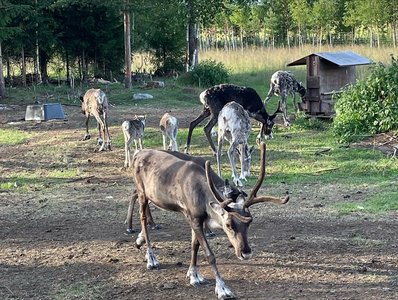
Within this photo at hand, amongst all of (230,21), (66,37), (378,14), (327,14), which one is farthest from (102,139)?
(230,21)

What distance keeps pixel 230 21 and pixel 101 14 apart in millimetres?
22257

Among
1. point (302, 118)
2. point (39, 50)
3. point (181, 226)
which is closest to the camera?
point (181, 226)

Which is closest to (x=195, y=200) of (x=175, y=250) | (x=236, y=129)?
(x=175, y=250)

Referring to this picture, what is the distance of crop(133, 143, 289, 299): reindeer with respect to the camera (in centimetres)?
580

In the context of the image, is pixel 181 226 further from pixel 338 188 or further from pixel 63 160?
pixel 63 160

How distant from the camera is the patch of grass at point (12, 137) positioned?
16922 mm

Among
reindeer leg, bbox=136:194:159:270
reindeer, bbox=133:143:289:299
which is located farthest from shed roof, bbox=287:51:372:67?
reindeer leg, bbox=136:194:159:270

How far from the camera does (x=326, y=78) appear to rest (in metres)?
18.9

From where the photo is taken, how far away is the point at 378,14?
129 feet

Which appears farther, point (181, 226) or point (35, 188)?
point (35, 188)

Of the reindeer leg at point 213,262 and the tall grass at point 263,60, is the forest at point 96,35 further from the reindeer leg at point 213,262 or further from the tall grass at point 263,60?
the reindeer leg at point 213,262

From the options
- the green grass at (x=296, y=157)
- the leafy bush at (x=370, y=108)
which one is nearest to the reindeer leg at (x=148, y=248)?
the green grass at (x=296, y=157)

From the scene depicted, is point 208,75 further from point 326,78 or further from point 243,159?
point 243,159

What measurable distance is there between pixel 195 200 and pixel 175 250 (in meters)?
1.61
